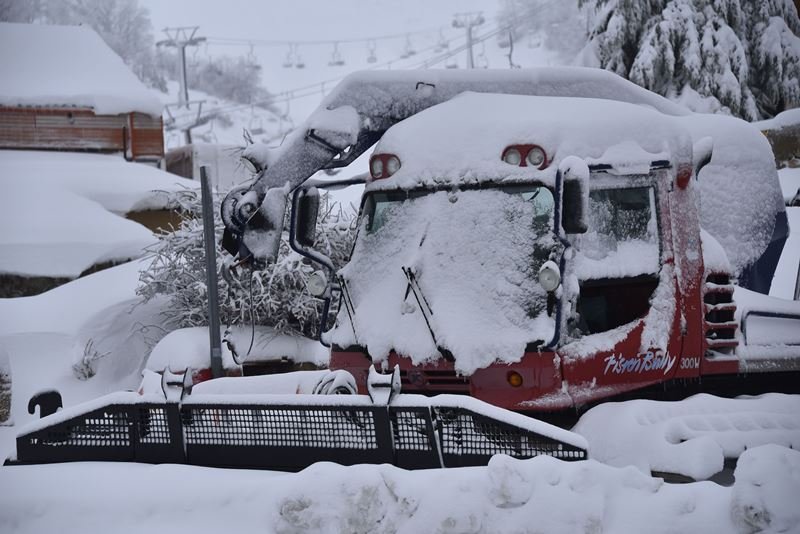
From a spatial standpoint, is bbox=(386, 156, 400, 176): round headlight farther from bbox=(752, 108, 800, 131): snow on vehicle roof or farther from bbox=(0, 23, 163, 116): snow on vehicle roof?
bbox=(0, 23, 163, 116): snow on vehicle roof

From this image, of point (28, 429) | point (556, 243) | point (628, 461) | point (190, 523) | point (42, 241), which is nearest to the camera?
point (190, 523)

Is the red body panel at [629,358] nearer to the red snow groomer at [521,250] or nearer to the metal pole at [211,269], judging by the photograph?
the red snow groomer at [521,250]

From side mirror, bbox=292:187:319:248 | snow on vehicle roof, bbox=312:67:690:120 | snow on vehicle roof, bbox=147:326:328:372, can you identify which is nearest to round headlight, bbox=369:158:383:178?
side mirror, bbox=292:187:319:248

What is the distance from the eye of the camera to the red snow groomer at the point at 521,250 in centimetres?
601

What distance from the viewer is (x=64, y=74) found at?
92.2 feet

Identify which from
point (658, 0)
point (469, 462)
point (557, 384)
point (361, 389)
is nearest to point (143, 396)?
point (361, 389)

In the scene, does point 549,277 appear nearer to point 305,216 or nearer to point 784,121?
point 305,216

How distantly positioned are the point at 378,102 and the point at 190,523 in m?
3.77

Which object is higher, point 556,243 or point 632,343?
point 556,243

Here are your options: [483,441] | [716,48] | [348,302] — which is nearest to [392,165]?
[348,302]

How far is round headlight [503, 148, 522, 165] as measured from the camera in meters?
6.32

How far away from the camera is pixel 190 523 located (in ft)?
15.4

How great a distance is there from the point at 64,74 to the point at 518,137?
24600 mm

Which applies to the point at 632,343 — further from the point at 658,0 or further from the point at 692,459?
the point at 658,0
